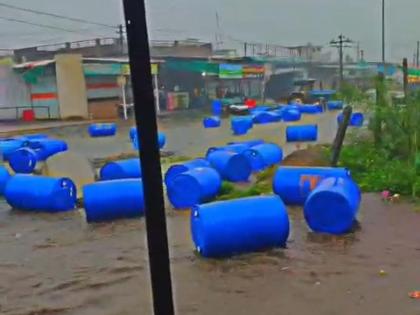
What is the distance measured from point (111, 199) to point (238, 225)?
3.33 metres

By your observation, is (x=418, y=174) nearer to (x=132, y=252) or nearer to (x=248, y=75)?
(x=132, y=252)

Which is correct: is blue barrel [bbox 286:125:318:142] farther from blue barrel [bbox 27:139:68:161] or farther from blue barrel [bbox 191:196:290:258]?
blue barrel [bbox 191:196:290:258]

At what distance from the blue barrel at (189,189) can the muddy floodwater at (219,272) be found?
47cm

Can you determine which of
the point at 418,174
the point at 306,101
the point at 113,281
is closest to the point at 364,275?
the point at 113,281

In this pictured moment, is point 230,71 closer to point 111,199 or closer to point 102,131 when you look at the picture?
point 102,131

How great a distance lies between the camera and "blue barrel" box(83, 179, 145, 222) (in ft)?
30.4

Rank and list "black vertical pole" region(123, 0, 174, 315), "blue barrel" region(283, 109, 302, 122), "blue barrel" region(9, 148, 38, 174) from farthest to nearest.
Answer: "blue barrel" region(283, 109, 302, 122) → "blue barrel" region(9, 148, 38, 174) → "black vertical pole" region(123, 0, 174, 315)

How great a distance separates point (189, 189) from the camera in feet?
32.4

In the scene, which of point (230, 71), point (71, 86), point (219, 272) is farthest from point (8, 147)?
point (230, 71)

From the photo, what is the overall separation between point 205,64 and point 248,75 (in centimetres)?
799

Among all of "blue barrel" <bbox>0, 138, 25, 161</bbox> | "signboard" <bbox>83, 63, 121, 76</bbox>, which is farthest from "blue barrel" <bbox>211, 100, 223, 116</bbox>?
"blue barrel" <bbox>0, 138, 25, 161</bbox>

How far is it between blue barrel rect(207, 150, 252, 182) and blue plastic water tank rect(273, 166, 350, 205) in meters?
2.85

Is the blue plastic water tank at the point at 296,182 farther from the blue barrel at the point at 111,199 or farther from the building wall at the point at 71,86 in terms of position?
the building wall at the point at 71,86

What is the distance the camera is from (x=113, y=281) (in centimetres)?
635
